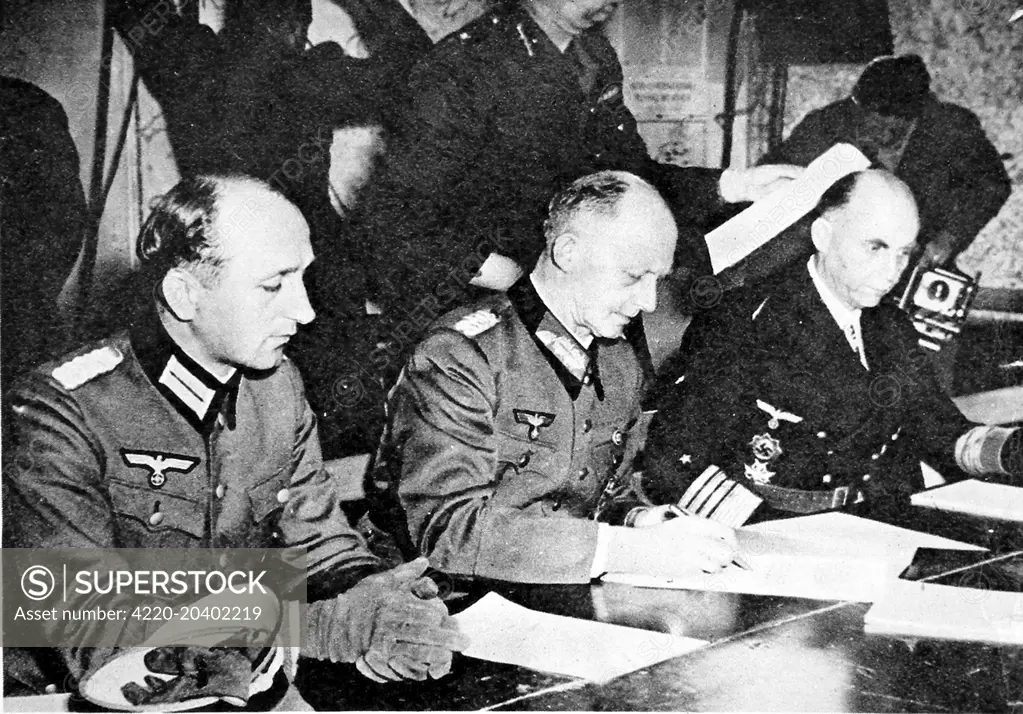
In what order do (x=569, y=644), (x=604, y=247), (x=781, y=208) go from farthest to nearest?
(x=781, y=208)
(x=604, y=247)
(x=569, y=644)

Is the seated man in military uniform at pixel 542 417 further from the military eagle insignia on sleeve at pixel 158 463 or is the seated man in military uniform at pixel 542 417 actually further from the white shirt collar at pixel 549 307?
the military eagle insignia on sleeve at pixel 158 463

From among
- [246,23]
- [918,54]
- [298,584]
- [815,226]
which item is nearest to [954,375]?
[815,226]

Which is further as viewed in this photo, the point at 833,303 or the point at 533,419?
the point at 833,303

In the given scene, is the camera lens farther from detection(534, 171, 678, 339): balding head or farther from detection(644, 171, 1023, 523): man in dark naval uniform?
detection(534, 171, 678, 339): balding head

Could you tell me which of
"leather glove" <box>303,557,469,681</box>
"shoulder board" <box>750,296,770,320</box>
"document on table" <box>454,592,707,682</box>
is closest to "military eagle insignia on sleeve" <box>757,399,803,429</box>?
"shoulder board" <box>750,296,770,320</box>

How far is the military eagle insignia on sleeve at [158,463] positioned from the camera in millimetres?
2393

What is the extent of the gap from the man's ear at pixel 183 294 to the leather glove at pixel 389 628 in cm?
81

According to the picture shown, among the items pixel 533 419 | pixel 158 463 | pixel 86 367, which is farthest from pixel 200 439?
pixel 533 419

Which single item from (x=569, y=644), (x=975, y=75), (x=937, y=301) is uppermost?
(x=975, y=75)

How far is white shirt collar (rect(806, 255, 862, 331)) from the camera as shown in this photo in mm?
2605

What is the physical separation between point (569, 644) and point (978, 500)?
48.0 inches

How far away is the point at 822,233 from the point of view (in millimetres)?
2596

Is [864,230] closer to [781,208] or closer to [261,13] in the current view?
[781,208]

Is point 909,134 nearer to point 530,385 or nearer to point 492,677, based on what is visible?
point 530,385
